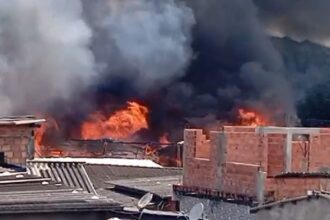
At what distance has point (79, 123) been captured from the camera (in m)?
27.4

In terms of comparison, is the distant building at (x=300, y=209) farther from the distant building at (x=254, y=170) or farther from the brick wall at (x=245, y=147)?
the brick wall at (x=245, y=147)

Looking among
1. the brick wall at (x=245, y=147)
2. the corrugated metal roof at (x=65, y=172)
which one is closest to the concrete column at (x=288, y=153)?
the brick wall at (x=245, y=147)

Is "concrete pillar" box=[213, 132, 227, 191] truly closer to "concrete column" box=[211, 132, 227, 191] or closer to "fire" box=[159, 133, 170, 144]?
"concrete column" box=[211, 132, 227, 191]

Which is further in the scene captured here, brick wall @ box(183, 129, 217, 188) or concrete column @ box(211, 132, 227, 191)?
brick wall @ box(183, 129, 217, 188)

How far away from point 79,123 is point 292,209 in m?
18.2

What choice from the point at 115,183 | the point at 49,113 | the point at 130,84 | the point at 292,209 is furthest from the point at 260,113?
the point at 292,209

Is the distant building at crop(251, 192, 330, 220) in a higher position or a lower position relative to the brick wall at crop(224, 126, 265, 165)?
lower

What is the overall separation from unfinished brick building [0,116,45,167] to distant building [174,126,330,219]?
3.95m

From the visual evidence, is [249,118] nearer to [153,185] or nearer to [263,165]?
[153,185]

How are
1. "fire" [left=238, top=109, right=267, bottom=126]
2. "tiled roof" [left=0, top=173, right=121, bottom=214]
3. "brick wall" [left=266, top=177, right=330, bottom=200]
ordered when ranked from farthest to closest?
"fire" [left=238, top=109, right=267, bottom=126], "brick wall" [left=266, top=177, right=330, bottom=200], "tiled roof" [left=0, top=173, right=121, bottom=214]

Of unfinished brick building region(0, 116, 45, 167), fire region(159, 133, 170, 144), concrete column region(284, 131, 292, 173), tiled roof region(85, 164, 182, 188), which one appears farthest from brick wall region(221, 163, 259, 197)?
fire region(159, 133, 170, 144)

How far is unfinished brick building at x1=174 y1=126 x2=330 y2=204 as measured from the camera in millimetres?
11883

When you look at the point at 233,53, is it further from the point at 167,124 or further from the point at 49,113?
the point at 49,113

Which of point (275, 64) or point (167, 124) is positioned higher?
point (275, 64)
